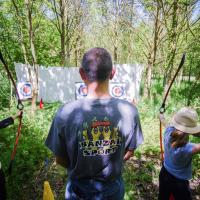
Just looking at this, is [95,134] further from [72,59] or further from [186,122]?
[72,59]

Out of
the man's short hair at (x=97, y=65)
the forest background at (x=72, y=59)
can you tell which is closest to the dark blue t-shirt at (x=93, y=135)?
the man's short hair at (x=97, y=65)

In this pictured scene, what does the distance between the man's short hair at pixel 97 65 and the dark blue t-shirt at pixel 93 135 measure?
0.13 m

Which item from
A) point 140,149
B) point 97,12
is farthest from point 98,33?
point 140,149

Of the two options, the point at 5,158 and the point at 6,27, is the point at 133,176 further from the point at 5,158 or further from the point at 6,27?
the point at 6,27

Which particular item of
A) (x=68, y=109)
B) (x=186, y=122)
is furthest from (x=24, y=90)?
(x=68, y=109)

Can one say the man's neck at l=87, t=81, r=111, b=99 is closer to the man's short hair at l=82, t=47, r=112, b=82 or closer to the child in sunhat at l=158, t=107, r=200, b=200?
the man's short hair at l=82, t=47, r=112, b=82

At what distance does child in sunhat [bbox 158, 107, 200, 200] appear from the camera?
2.19 meters

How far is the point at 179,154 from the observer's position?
220 centimetres

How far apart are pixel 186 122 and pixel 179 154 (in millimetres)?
276

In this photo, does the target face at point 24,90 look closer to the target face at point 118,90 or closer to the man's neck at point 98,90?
the target face at point 118,90

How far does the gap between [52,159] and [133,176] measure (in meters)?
1.55

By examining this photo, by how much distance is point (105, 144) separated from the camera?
1445 mm

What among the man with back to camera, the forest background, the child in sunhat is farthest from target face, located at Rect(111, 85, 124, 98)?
the man with back to camera

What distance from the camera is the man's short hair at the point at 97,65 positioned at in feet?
4.41
